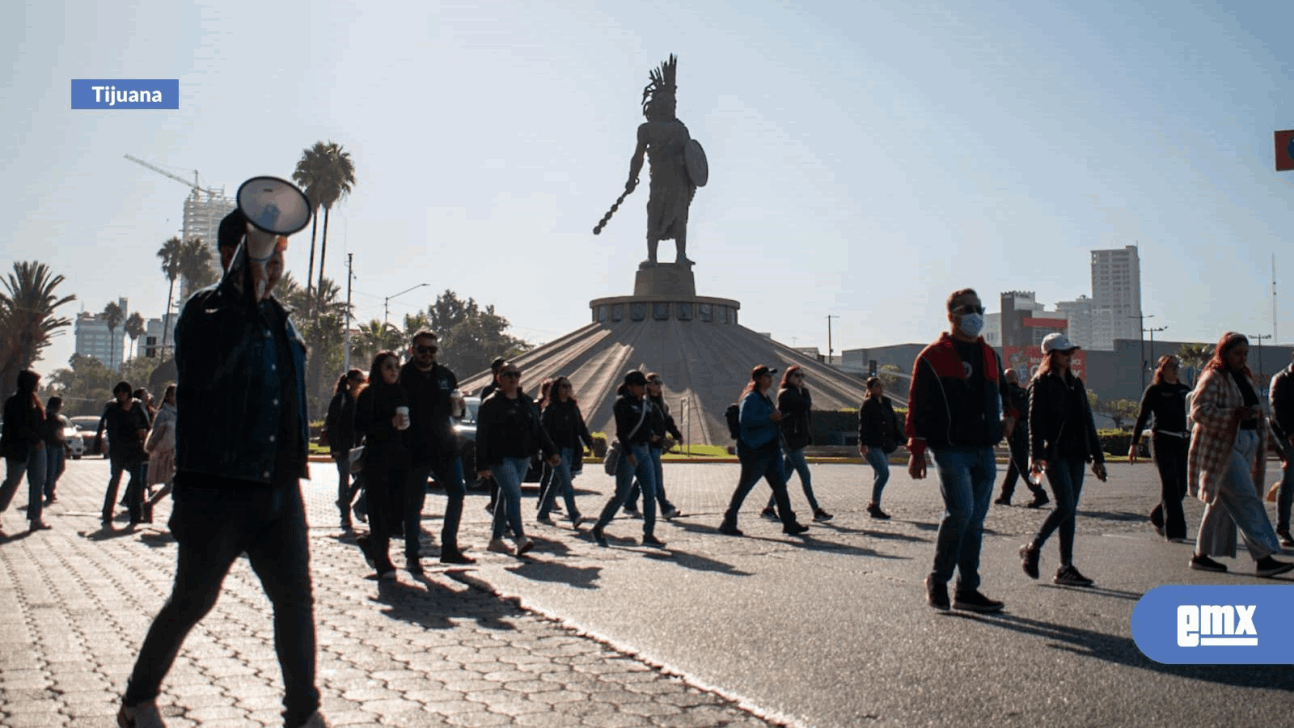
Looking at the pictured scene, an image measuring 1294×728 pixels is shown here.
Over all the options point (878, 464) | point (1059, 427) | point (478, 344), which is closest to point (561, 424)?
point (878, 464)

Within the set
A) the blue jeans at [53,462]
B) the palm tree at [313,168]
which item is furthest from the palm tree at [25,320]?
the blue jeans at [53,462]

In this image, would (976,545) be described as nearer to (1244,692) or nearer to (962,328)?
(962,328)

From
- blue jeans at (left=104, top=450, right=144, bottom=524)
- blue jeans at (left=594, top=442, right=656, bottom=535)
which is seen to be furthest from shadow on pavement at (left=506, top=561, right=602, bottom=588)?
blue jeans at (left=104, top=450, right=144, bottom=524)

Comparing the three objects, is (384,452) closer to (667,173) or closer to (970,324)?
(970,324)

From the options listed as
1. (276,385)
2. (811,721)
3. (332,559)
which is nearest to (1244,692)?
(811,721)

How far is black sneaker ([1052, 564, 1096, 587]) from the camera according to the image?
760 cm

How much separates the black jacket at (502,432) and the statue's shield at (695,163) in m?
45.3

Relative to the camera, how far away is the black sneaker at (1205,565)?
827 centimetres

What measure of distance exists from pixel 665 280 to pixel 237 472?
50.6 meters

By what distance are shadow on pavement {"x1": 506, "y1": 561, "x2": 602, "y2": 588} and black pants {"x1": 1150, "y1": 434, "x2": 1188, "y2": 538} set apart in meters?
5.46

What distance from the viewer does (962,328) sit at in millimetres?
6914

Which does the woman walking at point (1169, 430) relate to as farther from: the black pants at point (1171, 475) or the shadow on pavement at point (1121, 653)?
the shadow on pavement at point (1121, 653)

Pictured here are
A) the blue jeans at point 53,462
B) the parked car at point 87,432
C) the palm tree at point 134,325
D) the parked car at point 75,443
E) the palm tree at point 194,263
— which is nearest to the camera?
the blue jeans at point 53,462

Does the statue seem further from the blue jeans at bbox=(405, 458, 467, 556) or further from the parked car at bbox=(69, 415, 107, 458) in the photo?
the blue jeans at bbox=(405, 458, 467, 556)
